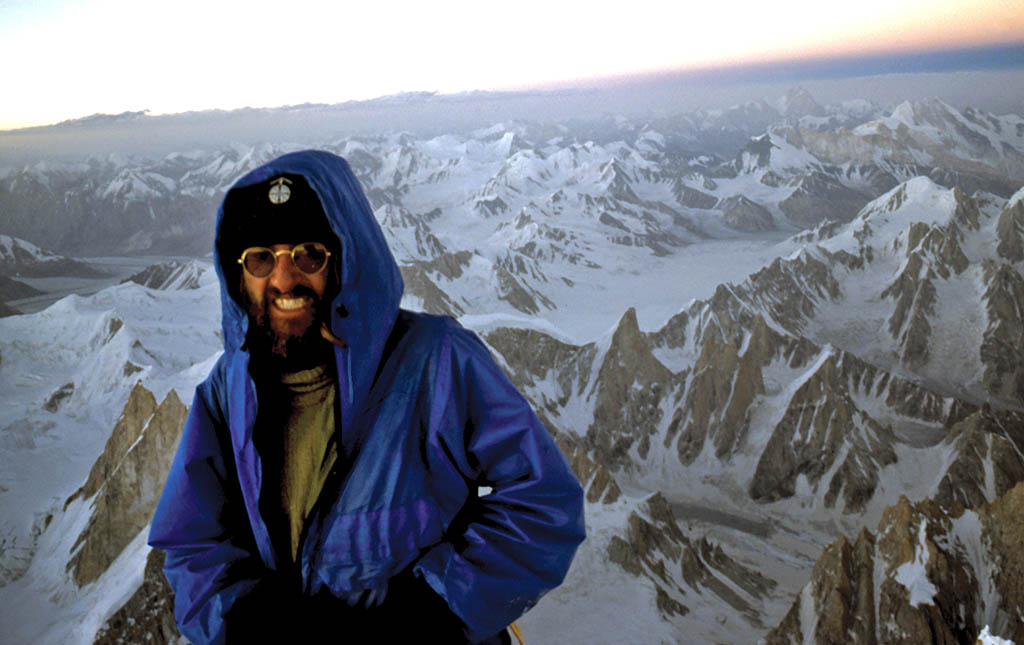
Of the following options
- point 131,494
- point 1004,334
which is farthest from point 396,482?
point 1004,334

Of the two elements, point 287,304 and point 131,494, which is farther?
point 131,494

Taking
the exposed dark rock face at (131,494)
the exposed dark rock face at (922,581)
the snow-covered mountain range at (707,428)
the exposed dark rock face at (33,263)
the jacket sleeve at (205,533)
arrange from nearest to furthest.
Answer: the jacket sleeve at (205,533)
the exposed dark rock face at (922,581)
the snow-covered mountain range at (707,428)
the exposed dark rock face at (131,494)
the exposed dark rock face at (33,263)

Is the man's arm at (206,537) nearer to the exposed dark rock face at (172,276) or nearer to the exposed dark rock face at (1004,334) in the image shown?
the exposed dark rock face at (1004,334)

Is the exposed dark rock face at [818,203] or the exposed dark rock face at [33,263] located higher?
the exposed dark rock face at [33,263]

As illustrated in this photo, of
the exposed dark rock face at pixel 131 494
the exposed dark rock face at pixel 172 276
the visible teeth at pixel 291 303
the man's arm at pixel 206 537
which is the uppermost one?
→ the visible teeth at pixel 291 303

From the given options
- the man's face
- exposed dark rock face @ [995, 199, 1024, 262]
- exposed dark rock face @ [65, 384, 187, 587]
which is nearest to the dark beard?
the man's face

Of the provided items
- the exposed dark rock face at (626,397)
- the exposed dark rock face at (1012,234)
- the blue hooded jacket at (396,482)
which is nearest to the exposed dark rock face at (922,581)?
the blue hooded jacket at (396,482)

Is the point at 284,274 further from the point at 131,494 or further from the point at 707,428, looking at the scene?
the point at 707,428
